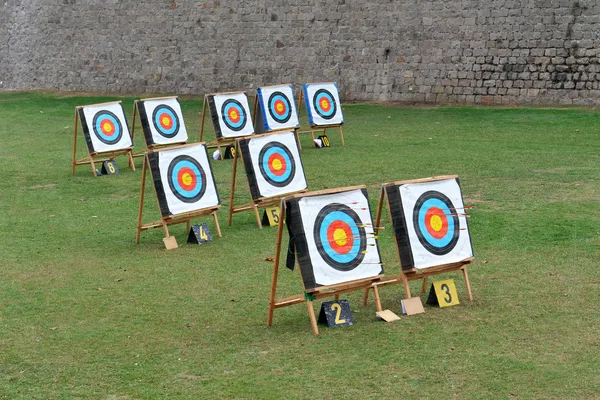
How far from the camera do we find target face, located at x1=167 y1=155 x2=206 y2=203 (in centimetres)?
816

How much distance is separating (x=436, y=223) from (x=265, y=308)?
1225 millimetres

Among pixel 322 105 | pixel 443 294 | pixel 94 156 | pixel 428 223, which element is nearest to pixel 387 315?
pixel 443 294

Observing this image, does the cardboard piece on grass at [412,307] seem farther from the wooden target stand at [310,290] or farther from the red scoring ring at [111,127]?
the red scoring ring at [111,127]

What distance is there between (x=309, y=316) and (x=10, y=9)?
21.5 meters

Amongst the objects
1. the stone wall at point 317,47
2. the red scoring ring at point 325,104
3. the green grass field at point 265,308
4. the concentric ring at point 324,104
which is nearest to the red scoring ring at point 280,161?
the green grass field at point 265,308

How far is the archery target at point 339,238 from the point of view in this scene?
18.1ft

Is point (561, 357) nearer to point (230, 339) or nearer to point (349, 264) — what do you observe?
point (349, 264)

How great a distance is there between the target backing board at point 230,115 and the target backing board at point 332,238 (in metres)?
7.00

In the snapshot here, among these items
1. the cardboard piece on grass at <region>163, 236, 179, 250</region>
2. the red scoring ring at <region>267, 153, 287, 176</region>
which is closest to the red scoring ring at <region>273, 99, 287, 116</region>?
the red scoring ring at <region>267, 153, 287, 176</region>

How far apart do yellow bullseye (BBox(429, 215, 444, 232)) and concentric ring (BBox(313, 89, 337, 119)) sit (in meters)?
7.94

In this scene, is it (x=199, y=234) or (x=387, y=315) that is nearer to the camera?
(x=387, y=315)

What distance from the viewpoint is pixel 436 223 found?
5949mm

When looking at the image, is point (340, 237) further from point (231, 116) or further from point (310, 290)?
A: point (231, 116)

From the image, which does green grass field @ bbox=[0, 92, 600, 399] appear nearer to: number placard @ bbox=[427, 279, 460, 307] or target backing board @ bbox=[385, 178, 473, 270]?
number placard @ bbox=[427, 279, 460, 307]
